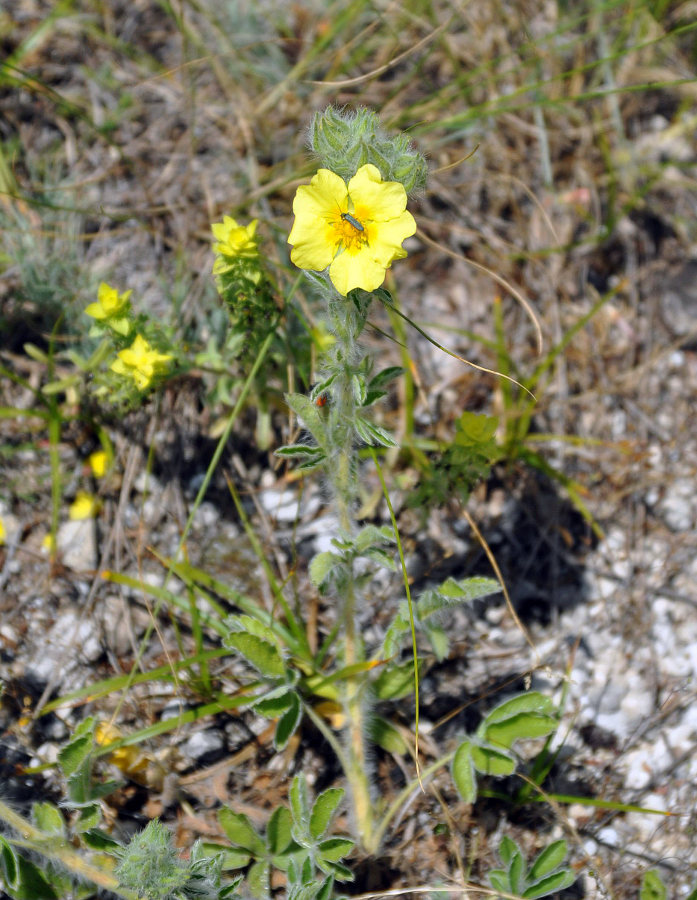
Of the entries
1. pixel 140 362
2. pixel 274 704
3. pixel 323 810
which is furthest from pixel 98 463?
pixel 323 810

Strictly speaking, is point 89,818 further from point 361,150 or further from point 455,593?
point 361,150

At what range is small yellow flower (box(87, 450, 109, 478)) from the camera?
3.30 metres

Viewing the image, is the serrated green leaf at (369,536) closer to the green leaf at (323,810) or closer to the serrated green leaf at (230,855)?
the green leaf at (323,810)

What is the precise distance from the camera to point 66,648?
3004 mm

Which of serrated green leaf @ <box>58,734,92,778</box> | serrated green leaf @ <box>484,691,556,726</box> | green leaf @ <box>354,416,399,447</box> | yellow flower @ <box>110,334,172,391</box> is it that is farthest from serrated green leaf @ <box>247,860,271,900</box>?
yellow flower @ <box>110,334,172,391</box>

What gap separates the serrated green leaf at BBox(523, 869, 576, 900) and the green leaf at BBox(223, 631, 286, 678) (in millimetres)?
1034

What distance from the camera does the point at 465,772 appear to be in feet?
8.14

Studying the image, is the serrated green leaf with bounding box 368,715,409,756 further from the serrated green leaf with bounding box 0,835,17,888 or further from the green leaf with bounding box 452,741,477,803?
the serrated green leaf with bounding box 0,835,17,888

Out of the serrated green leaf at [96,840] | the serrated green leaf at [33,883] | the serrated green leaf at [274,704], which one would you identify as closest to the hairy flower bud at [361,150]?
the serrated green leaf at [274,704]

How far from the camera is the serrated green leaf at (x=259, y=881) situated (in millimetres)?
2471

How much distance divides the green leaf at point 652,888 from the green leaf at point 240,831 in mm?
1255

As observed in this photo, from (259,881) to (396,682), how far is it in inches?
30.4

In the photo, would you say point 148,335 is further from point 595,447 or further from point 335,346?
point 595,447

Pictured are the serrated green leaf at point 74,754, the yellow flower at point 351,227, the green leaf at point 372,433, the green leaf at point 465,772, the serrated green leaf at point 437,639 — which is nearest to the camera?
the yellow flower at point 351,227
